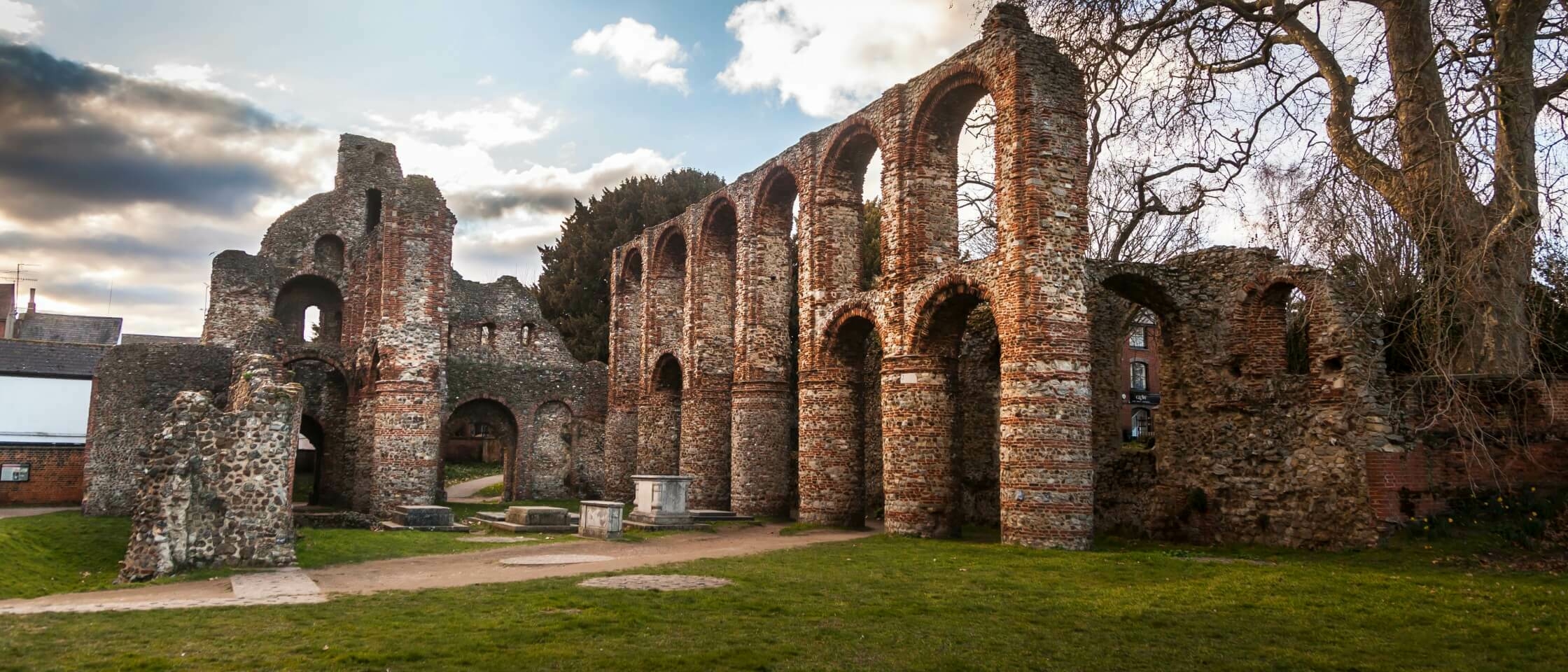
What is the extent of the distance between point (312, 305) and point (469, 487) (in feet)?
27.5

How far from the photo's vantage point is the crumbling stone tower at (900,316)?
14.0 metres

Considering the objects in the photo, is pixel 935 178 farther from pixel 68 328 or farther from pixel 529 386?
pixel 68 328

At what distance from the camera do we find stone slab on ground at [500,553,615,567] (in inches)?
490

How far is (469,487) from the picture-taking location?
33688 mm

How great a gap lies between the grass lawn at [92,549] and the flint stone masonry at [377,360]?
3063mm

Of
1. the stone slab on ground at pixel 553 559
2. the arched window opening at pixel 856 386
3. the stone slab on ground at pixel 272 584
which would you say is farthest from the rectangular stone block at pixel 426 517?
the arched window opening at pixel 856 386

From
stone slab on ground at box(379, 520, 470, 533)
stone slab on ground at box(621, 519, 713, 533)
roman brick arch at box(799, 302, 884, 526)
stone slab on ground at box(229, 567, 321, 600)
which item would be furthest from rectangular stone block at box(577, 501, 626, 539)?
stone slab on ground at box(229, 567, 321, 600)

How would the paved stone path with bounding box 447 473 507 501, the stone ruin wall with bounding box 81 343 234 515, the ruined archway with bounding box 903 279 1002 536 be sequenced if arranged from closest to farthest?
the ruined archway with bounding box 903 279 1002 536 → the stone ruin wall with bounding box 81 343 234 515 → the paved stone path with bounding box 447 473 507 501

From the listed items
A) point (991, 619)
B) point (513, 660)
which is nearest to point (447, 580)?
point (513, 660)

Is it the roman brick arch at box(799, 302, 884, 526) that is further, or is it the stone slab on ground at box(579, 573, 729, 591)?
the roman brick arch at box(799, 302, 884, 526)

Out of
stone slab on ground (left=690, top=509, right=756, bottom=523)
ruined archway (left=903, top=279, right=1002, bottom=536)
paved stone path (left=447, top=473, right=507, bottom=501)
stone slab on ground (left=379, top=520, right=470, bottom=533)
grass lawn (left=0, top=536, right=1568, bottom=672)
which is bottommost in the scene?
grass lawn (left=0, top=536, right=1568, bottom=672)

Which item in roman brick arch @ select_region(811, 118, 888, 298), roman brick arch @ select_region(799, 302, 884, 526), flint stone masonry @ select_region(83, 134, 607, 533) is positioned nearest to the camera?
roman brick arch @ select_region(799, 302, 884, 526)

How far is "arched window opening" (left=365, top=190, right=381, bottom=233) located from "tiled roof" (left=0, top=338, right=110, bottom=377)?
7204 millimetres

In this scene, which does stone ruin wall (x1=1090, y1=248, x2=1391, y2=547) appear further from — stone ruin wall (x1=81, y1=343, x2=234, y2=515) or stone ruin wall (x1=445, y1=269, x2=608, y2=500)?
stone ruin wall (x1=81, y1=343, x2=234, y2=515)
